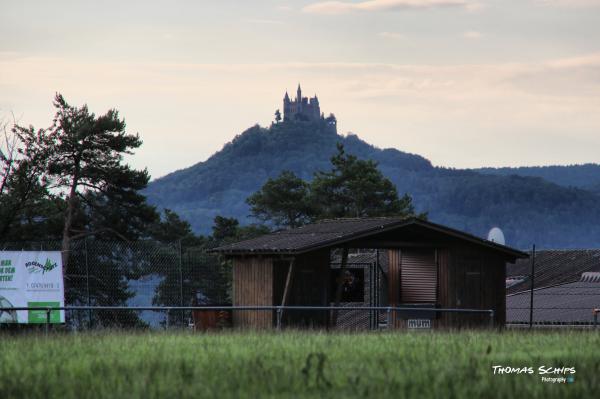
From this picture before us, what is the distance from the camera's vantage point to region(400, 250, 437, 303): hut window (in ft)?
117

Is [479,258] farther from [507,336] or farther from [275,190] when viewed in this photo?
[275,190]

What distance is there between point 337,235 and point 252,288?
3.08 metres

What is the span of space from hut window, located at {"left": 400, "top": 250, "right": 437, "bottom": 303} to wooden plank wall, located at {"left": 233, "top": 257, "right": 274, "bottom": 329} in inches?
215

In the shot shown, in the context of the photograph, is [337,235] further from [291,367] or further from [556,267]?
[556,267]

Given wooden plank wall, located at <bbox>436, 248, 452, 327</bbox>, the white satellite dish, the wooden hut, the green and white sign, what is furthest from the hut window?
the white satellite dish

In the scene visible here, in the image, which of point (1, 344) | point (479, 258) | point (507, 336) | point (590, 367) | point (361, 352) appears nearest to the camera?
point (590, 367)

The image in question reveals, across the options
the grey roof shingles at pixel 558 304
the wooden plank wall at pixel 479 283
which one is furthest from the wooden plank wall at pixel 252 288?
the grey roof shingles at pixel 558 304

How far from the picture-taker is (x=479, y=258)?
3594 cm

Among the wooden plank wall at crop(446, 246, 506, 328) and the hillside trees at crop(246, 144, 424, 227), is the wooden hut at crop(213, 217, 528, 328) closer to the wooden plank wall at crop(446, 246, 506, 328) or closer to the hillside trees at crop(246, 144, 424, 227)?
the wooden plank wall at crop(446, 246, 506, 328)

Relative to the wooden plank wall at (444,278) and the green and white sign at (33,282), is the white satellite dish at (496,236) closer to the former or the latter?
the wooden plank wall at (444,278)

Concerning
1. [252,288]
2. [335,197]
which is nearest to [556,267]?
[252,288]

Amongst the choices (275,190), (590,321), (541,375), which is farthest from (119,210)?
(541,375)

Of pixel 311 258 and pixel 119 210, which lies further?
pixel 119 210

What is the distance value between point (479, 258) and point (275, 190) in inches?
2293
